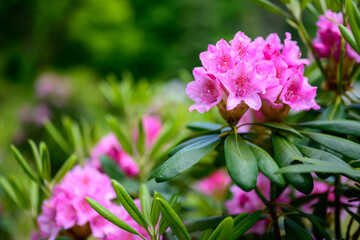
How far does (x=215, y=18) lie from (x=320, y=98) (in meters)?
7.26

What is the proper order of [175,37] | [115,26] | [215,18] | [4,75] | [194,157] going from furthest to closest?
[175,37], [115,26], [215,18], [4,75], [194,157]

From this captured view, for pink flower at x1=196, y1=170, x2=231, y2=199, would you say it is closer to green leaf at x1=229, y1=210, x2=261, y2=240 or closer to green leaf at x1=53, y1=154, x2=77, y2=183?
green leaf at x1=53, y1=154, x2=77, y2=183

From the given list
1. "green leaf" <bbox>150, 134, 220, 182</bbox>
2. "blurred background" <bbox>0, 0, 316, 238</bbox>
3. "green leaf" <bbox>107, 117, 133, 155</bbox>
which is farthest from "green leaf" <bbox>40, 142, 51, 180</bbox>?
"blurred background" <bbox>0, 0, 316, 238</bbox>

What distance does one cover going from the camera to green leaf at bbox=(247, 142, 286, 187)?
1.35ft

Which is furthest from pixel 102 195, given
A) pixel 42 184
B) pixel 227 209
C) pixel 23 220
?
pixel 23 220

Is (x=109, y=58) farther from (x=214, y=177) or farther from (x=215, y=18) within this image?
(x=214, y=177)

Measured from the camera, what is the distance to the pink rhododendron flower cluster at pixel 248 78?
1.48ft

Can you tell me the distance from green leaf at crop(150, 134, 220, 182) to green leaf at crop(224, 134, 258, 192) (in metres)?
0.03

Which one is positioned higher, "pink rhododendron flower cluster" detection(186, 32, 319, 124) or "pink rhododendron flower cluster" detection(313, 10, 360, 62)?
"pink rhododendron flower cluster" detection(313, 10, 360, 62)

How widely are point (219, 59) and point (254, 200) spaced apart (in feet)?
1.09

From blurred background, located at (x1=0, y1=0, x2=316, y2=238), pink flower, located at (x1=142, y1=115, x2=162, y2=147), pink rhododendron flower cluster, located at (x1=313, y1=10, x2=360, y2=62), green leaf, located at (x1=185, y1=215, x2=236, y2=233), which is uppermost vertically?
blurred background, located at (x1=0, y1=0, x2=316, y2=238)

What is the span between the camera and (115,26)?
8117mm

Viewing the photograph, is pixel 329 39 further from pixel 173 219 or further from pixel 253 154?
pixel 173 219

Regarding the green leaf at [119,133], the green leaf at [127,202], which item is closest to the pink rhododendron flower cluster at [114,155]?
the green leaf at [119,133]
